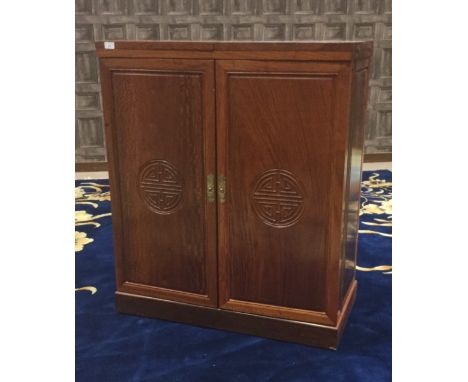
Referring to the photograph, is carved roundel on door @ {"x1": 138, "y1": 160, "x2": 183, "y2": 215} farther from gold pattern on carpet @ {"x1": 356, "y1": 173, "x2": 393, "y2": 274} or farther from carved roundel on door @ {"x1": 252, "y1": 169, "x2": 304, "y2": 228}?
gold pattern on carpet @ {"x1": 356, "y1": 173, "x2": 393, "y2": 274}

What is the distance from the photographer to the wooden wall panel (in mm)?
3855

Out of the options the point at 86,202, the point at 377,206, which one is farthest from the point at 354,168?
the point at 86,202

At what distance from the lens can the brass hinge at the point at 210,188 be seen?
1.88 meters

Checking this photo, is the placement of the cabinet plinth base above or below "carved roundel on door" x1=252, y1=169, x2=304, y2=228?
below

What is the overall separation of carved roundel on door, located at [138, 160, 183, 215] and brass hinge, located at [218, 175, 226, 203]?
158 millimetres

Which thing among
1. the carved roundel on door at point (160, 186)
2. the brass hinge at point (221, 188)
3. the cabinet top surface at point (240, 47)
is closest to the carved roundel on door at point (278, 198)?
the brass hinge at point (221, 188)

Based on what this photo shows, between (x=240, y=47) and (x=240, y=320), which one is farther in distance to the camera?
(x=240, y=320)

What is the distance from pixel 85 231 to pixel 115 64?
1455 millimetres

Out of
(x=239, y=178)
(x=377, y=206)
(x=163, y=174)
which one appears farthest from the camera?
(x=377, y=206)

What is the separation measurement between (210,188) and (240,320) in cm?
53

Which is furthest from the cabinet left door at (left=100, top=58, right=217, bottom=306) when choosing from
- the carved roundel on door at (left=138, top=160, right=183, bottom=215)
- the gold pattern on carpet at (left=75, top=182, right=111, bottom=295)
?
the gold pattern on carpet at (left=75, top=182, right=111, bottom=295)

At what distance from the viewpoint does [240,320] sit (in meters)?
1.99

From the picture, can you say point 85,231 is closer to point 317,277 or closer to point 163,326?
point 163,326

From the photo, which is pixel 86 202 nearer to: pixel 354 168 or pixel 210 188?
pixel 210 188
